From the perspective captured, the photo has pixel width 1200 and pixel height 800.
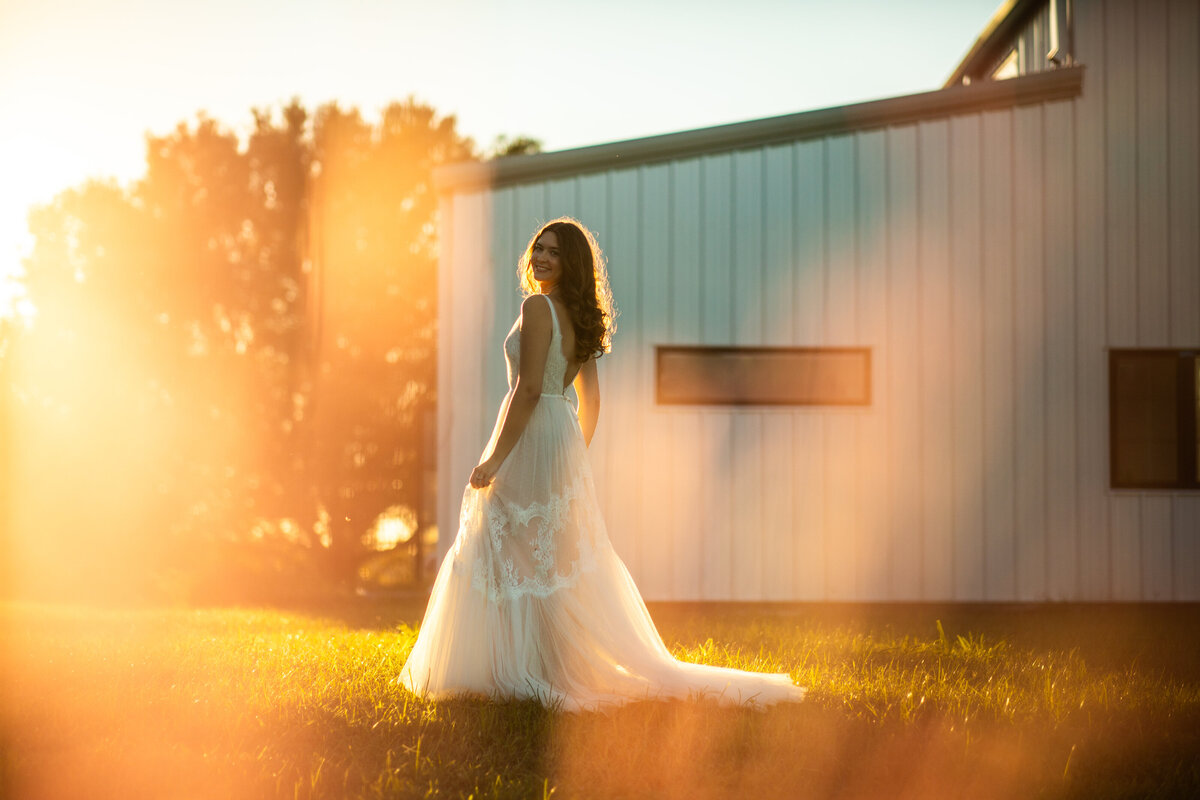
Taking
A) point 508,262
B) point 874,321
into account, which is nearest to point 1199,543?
point 874,321

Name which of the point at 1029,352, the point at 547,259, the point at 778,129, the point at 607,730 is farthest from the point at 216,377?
A: the point at 607,730

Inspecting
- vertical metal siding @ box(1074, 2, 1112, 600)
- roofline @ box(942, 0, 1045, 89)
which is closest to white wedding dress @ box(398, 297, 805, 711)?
vertical metal siding @ box(1074, 2, 1112, 600)

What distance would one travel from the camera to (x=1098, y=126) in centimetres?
938

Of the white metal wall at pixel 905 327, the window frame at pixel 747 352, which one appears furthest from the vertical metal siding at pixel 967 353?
the window frame at pixel 747 352

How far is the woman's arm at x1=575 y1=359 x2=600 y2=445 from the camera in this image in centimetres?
483

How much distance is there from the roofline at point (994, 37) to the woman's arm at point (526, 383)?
319 inches

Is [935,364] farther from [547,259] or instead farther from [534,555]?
[534,555]

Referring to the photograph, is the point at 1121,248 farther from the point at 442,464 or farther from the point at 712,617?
the point at 442,464

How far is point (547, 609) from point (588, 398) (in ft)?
3.42

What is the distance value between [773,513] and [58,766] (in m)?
6.47

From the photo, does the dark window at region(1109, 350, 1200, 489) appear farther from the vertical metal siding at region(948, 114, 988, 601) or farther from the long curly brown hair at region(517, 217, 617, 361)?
the long curly brown hair at region(517, 217, 617, 361)

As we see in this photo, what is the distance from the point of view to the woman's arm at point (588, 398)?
4828mm

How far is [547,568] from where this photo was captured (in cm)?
440

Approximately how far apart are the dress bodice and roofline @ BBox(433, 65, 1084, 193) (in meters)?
5.02
